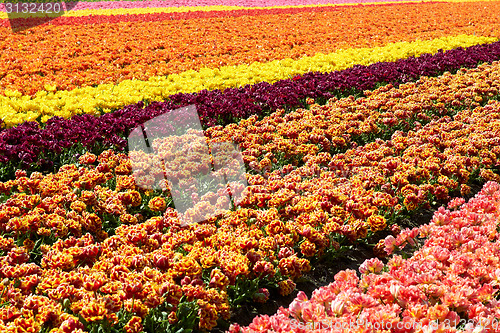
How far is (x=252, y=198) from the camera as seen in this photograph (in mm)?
4059

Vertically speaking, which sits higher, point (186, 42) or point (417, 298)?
point (186, 42)

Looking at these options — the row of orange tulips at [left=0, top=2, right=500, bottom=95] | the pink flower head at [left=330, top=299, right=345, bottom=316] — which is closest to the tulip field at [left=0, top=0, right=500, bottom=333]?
the pink flower head at [left=330, top=299, right=345, bottom=316]

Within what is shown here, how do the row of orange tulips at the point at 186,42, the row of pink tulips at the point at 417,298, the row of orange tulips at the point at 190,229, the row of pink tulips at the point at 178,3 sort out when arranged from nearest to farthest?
the row of pink tulips at the point at 417,298, the row of orange tulips at the point at 190,229, the row of orange tulips at the point at 186,42, the row of pink tulips at the point at 178,3

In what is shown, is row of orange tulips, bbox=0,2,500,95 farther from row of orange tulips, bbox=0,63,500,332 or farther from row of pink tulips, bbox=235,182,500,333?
row of pink tulips, bbox=235,182,500,333

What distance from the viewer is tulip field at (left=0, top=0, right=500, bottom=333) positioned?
246 cm

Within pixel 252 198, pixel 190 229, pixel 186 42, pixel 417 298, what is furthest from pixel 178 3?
pixel 417 298

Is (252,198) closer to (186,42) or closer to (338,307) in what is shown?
(338,307)

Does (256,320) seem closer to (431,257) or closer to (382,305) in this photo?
(382,305)

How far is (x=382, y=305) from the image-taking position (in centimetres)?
233

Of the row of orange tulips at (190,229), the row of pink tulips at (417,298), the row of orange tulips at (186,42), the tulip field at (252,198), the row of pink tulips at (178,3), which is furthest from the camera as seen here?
the row of pink tulips at (178,3)

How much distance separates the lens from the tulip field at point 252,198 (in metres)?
2.46

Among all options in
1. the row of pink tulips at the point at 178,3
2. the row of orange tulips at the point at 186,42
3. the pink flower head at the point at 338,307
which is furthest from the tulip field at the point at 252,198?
the row of pink tulips at the point at 178,3

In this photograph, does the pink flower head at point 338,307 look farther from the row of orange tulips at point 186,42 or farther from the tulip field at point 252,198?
the row of orange tulips at point 186,42

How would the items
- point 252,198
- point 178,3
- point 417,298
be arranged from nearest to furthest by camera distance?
point 417,298
point 252,198
point 178,3
